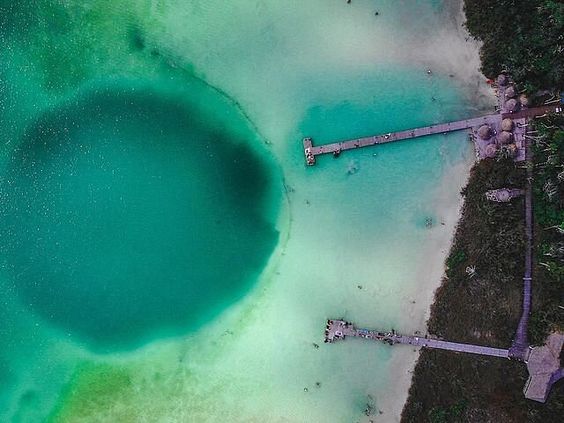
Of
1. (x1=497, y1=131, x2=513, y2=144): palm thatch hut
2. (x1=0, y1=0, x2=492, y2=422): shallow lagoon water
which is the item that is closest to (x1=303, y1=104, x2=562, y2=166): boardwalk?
(x1=0, y1=0, x2=492, y2=422): shallow lagoon water

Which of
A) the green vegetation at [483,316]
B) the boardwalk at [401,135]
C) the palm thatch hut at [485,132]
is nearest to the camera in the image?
the green vegetation at [483,316]

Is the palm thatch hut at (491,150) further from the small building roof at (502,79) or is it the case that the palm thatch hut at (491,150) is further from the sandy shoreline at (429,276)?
the small building roof at (502,79)

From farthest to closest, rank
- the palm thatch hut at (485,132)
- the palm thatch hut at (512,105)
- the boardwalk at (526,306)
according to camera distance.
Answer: the palm thatch hut at (485,132) → the palm thatch hut at (512,105) → the boardwalk at (526,306)

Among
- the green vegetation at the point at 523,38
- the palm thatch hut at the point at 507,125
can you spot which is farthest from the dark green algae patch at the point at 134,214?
the green vegetation at the point at 523,38

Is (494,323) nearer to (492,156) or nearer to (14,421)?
(492,156)

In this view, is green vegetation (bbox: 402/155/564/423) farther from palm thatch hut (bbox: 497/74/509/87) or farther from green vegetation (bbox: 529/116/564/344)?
palm thatch hut (bbox: 497/74/509/87)

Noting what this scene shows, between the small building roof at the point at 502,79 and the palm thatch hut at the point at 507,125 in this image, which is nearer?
the palm thatch hut at the point at 507,125

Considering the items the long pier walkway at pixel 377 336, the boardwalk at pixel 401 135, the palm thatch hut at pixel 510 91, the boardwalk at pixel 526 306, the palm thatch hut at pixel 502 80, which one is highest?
the palm thatch hut at pixel 502 80
